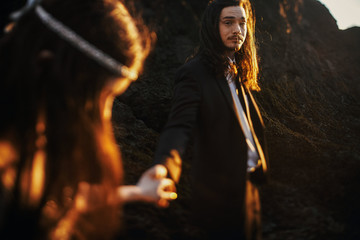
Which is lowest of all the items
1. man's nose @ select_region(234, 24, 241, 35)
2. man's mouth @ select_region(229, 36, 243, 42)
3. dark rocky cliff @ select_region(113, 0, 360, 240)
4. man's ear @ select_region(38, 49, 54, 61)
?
dark rocky cliff @ select_region(113, 0, 360, 240)

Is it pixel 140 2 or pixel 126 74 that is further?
pixel 140 2

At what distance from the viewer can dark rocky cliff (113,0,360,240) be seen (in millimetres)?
2934

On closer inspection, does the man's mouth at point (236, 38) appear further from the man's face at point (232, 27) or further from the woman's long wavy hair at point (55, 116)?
the woman's long wavy hair at point (55, 116)

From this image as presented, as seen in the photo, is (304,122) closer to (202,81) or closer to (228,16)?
(228,16)

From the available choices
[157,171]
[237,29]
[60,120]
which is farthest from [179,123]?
[237,29]

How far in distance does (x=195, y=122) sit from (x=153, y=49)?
1841mm

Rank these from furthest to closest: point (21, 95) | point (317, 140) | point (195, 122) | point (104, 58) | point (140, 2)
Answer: point (317, 140) < point (140, 2) < point (195, 122) < point (104, 58) < point (21, 95)

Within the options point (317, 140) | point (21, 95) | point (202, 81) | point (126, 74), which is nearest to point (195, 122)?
point (202, 81)

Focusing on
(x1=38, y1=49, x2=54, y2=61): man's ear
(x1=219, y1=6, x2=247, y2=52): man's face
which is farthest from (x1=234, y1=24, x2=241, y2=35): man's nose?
(x1=38, y1=49, x2=54, y2=61): man's ear

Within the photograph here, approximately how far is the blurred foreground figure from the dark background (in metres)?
0.81

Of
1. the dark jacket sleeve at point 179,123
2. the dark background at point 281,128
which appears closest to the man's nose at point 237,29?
the dark jacket sleeve at point 179,123

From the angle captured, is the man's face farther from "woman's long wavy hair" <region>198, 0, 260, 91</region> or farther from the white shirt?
the white shirt

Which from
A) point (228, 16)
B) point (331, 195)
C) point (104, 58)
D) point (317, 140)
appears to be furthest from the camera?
point (317, 140)

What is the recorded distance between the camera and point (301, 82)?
4496mm
